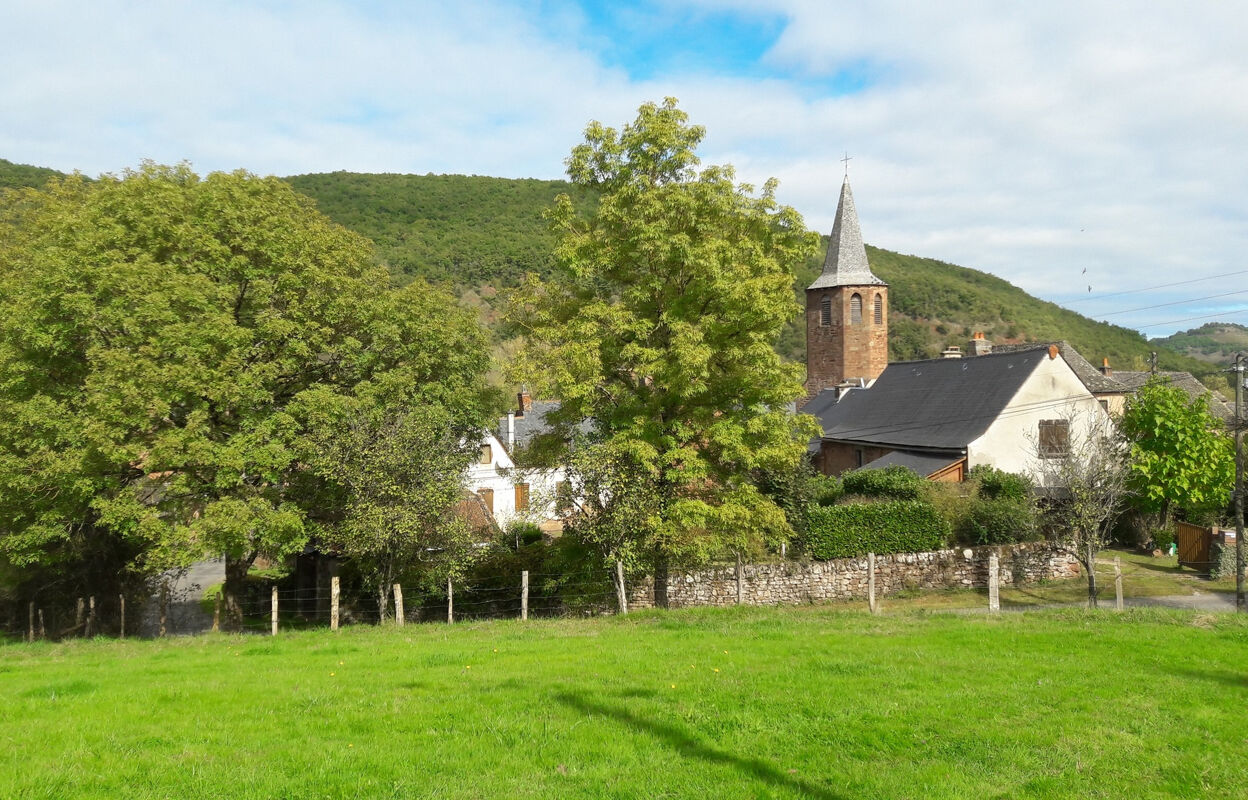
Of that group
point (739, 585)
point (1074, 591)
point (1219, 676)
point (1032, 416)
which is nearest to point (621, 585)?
point (739, 585)

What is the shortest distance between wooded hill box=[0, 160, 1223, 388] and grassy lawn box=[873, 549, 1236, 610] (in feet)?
190

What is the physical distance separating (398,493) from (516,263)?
74.1 metres

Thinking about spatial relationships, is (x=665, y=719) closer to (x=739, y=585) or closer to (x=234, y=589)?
Result: (x=739, y=585)

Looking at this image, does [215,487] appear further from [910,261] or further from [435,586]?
[910,261]

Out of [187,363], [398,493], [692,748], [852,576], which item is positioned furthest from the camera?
[852,576]

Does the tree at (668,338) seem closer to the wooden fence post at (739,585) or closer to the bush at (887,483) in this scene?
the wooden fence post at (739,585)

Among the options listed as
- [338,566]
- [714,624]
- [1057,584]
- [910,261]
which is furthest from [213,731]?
[910,261]

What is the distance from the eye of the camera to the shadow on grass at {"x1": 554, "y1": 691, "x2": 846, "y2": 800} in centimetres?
607

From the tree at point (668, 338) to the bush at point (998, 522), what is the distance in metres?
9.25

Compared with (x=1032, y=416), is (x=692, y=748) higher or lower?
lower

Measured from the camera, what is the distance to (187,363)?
1602cm

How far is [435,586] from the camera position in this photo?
18734mm

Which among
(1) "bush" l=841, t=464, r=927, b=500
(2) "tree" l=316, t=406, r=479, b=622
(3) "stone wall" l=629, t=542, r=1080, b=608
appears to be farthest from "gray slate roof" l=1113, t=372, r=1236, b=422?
(2) "tree" l=316, t=406, r=479, b=622

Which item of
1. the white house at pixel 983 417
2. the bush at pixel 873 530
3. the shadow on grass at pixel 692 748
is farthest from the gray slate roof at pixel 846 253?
the shadow on grass at pixel 692 748
